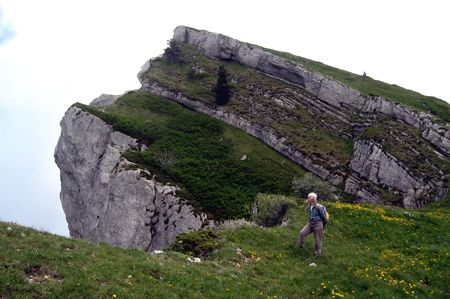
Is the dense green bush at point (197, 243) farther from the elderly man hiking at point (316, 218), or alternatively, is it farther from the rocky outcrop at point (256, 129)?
the rocky outcrop at point (256, 129)

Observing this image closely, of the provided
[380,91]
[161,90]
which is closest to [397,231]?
[380,91]

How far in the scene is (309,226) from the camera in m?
23.0

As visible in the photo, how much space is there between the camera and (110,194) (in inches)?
2504

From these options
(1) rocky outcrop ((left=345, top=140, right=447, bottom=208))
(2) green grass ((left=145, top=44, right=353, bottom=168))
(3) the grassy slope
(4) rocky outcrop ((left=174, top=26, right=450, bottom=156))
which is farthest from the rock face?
(4) rocky outcrop ((left=174, top=26, right=450, bottom=156))

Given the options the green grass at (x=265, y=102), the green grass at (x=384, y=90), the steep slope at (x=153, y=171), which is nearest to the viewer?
the steep slope at (x=153, y=171)

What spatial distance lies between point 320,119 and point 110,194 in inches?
1676

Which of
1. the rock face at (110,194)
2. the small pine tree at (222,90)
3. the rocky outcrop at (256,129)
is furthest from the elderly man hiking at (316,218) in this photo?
the small pine tree at (222,90)

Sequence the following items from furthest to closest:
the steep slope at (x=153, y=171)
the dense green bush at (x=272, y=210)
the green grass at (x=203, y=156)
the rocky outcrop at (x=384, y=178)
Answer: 1. the green grass at (x=203, y=156)
2. the rocky outcrop at (x=384, y=178)
3. the steep slope at (x=153, y=171)
4. the dense green bush at (x=272, y=210)

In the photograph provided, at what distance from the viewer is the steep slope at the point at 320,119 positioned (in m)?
65.0

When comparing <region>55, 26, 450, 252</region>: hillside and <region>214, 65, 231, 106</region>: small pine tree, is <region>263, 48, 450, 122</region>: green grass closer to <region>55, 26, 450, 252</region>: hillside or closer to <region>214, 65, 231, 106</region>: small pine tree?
<region>55, 26, 450, 252</region>: hillside

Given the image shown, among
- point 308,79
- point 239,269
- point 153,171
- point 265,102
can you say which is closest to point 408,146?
point 308,79

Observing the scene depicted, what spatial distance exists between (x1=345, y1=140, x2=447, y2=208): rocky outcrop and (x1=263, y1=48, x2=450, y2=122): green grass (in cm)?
1442

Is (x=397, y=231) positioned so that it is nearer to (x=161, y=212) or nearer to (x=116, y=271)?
(x=116, y=271)

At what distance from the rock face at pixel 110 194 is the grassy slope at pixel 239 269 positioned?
3159cm
